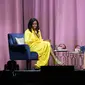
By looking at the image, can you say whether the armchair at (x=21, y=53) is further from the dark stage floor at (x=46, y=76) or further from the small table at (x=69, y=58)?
the dark stage floor at (x=46, y=76)

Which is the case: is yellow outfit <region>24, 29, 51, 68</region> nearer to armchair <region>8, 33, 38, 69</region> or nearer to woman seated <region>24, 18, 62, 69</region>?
woman seated <region>24, 18, 62, 69</region>

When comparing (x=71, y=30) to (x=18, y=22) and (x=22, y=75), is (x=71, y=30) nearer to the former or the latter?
(x=18, y=22)

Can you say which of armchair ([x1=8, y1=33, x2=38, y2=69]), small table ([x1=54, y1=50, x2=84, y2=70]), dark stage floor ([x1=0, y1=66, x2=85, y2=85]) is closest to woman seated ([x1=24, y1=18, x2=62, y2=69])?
armchair ([x1=8, y1=33, x2=38, y2=69])

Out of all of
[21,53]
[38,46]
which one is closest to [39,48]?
[38,46]

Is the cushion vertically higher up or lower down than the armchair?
higher up

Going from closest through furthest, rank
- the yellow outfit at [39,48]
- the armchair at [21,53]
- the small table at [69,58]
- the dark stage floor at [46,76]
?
the dark stage floor at [46,76] < the armchair at [21,53] < the yellow outfit at [39,48] < the small table at [69,58]

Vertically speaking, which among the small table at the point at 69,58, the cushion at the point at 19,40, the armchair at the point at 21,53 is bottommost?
the small table at the point at 69,58

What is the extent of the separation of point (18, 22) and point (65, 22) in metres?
0.96

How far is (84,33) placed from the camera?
4.80 metres

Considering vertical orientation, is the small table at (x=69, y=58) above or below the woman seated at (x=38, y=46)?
below

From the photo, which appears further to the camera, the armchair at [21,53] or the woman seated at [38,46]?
the woman seated at [38,46]

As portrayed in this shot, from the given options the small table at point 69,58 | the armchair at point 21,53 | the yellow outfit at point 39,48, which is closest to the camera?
the armchair at point 21,53

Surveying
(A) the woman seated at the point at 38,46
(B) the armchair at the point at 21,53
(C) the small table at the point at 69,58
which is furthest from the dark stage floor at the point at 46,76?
(C) the small table at the point at 69,58

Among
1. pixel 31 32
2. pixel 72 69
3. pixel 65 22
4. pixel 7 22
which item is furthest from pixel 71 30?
pixel 72 69
